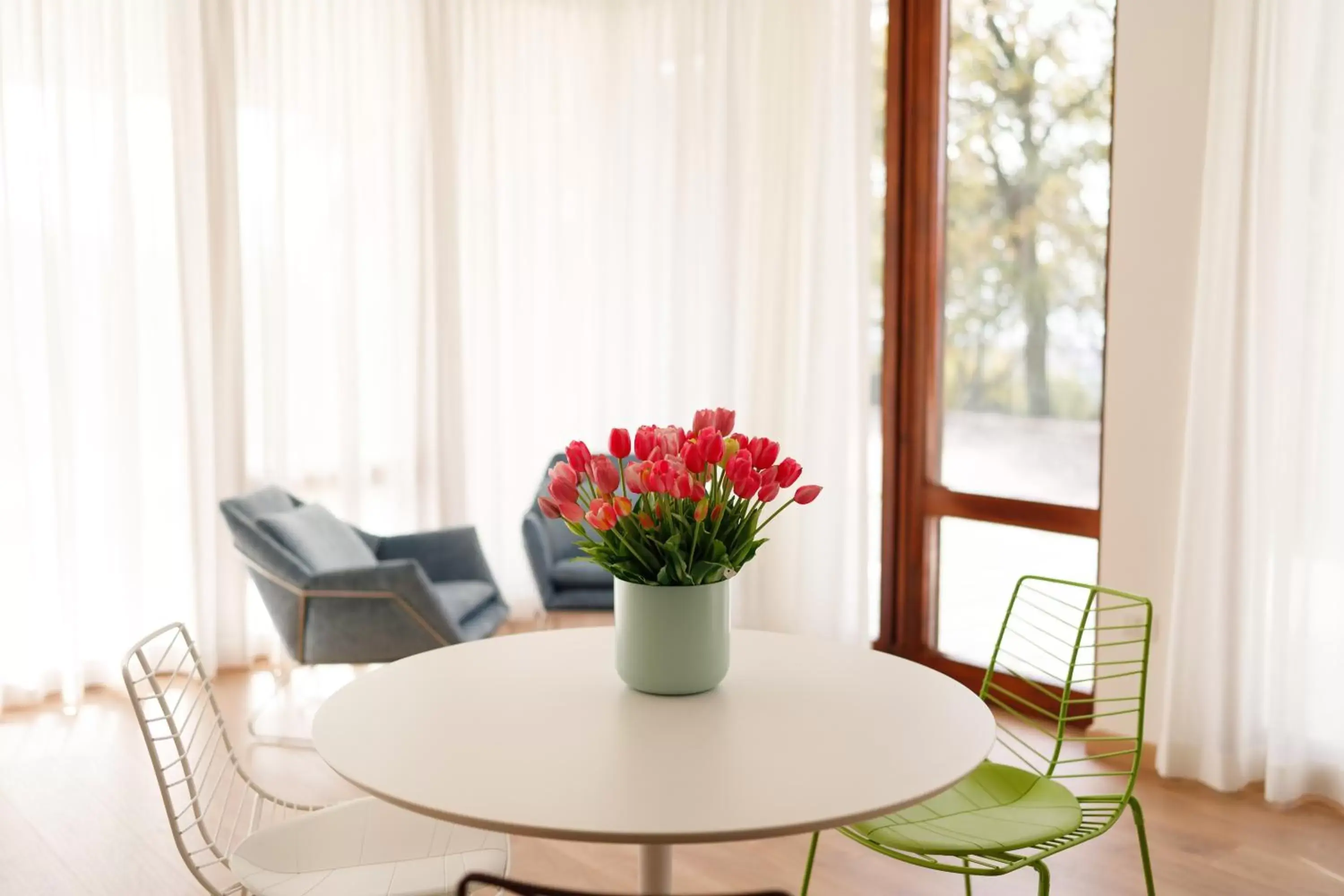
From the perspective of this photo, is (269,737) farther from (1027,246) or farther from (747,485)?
(1027,246)

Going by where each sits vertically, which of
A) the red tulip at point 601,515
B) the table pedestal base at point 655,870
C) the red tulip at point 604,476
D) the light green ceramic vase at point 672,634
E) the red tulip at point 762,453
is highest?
the red tulip at point 762,453

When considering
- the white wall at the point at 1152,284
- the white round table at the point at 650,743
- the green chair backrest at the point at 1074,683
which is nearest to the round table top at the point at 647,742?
the white round table at the point at 650,743

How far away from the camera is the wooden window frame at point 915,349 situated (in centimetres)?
483

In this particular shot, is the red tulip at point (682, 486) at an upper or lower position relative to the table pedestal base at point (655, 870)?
upper

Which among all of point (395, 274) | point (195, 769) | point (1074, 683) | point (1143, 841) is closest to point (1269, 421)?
point (1074, 683)

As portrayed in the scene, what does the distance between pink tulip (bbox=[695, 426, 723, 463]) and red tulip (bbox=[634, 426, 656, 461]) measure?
9 centimetres

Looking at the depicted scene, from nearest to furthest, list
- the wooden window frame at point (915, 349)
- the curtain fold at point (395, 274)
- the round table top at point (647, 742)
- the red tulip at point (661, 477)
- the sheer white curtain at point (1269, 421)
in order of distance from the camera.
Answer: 1. the round table top at point (647, 742)
2. the red tulip at point (661, 477)
3. the sheer white curtain at point (1269, 421)
4. the curtain fold at point (395, 274)
5. the wooden window frame at point (915, 349)

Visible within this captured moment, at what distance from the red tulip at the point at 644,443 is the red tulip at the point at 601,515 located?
10 centimetres

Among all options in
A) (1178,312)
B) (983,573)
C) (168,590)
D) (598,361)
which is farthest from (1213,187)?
(168,590)

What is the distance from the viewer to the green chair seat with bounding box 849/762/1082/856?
2.21m

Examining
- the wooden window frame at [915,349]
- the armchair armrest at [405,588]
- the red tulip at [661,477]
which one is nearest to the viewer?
the red tulip at [661,477]

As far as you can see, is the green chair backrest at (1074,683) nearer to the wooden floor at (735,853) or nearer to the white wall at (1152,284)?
the white wall at (1152,284)

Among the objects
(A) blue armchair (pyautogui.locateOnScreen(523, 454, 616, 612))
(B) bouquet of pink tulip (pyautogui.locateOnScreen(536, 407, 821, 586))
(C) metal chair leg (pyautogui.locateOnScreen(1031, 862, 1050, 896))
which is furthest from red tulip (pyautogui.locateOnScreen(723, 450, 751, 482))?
(A) blue armchair (pyautogui.locateOnScreen(523, 454, 616, 612))

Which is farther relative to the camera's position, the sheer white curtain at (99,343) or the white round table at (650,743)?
the sheer white curtain at (99,343)
